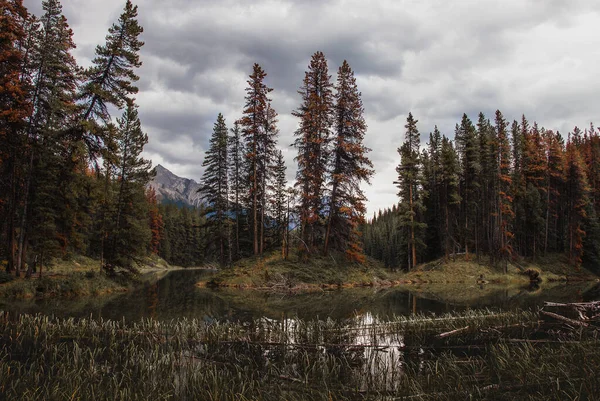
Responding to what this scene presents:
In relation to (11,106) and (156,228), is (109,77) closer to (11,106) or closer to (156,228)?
(11,106)

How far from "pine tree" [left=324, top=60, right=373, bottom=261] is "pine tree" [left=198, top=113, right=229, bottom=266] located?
16143 millimetres

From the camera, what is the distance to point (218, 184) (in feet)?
147

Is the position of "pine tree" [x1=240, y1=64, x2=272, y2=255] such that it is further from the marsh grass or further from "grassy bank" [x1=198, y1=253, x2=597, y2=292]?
the marsh grass

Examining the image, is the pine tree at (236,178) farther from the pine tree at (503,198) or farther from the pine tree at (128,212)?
the pine tree at (503,198)

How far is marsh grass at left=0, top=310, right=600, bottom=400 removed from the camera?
227 inches

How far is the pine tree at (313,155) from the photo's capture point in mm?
32969

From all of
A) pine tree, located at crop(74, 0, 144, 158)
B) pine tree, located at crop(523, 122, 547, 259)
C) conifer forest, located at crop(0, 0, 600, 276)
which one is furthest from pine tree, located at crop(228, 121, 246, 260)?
pine tree, located at crop(523, 122, 547, 259)

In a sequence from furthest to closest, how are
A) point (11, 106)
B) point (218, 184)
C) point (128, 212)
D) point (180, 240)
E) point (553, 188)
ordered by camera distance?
1. point (180, 240)
2. point (553, 188)
3. point (218, 184)
4. point (128, 212)
5. point (11, 106)

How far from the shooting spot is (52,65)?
953 inches

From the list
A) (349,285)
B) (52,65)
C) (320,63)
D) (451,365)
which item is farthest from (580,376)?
(320,63)

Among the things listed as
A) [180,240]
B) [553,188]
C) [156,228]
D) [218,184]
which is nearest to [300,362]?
[218,184]

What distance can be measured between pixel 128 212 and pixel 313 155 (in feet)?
56.5

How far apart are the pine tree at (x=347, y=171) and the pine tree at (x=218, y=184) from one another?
16.1 m

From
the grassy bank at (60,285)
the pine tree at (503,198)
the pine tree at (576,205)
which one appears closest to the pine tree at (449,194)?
the pine tree at (503,198)
